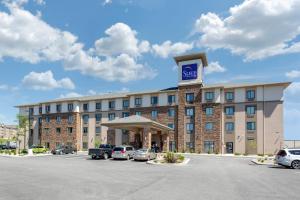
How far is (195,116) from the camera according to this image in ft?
180

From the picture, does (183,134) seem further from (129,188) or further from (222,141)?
(129,188)

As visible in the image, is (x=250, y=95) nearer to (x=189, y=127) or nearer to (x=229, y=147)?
(x=229, y=147)

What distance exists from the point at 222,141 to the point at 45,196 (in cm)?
4509

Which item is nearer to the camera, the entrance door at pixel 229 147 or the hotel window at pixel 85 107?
the entrance door at pixel 229 147

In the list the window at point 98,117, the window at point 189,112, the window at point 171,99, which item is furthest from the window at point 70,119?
the window at point 189,112

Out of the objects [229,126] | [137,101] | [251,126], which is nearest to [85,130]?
[137,101]

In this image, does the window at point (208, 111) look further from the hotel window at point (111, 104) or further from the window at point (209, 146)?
the hotel window at point (111, 104)

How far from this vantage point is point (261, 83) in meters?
51.4

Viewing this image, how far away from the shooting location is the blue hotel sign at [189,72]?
5572 cm

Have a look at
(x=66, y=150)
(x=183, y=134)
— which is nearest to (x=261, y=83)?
(x=183, y=134)

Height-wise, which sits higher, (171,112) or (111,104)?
(111,104)

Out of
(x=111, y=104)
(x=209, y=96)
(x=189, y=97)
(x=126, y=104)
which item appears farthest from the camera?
(x=111, y=104)

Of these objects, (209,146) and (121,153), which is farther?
(209,146)

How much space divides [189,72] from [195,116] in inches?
328
